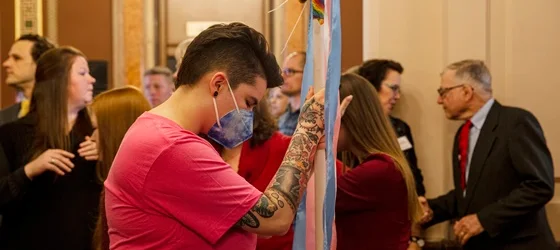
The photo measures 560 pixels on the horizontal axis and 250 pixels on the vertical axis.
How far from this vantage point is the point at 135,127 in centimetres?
191

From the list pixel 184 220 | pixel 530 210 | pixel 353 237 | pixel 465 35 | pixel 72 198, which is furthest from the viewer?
pixel 465 35

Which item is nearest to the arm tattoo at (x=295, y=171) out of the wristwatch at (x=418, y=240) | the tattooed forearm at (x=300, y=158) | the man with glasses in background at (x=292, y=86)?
the tattooed forearm at (x=300, y=158)

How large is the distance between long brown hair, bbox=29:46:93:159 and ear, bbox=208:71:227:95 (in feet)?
4.78

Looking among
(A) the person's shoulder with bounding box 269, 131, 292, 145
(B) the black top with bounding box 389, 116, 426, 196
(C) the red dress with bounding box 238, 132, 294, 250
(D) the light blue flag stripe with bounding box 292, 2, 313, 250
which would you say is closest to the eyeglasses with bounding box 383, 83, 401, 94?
(B) the black top with bounding box 389, 116, 426, 196

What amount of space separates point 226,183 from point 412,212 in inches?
46.0

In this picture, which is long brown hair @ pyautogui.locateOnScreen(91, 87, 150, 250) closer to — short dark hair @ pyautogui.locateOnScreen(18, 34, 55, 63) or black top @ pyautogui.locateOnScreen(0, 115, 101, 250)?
black top @ pyautogui.locateOnScreen(0, 115, 101, 250)

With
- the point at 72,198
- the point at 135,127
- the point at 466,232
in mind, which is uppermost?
the point at 135,127

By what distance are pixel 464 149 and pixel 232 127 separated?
2.23 m

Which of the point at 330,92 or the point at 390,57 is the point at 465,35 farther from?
the point at 330,92

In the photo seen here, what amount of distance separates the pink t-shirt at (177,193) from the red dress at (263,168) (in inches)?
42.4

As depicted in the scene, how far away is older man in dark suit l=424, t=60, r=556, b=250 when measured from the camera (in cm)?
372

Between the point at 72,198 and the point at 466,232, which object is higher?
the point at 72,198

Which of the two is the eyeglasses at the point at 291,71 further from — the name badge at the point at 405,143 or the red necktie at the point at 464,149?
the red necktie at the point at 464,149

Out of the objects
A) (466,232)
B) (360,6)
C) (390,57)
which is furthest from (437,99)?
(360,6)
